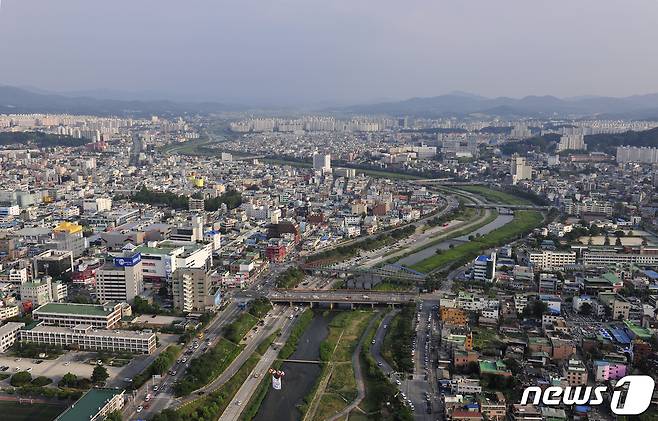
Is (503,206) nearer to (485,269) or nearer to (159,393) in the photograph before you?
(485,269)

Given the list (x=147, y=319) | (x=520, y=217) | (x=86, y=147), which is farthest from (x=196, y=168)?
(x=147, y=319)

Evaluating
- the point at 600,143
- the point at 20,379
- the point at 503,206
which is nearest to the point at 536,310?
the point at 20,379

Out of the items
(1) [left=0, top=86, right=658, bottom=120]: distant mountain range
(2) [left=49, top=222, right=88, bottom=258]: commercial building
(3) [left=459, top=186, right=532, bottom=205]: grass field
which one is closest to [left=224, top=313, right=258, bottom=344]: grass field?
(2) [left=49, top=222, right=88, bottom=258]: commercial building

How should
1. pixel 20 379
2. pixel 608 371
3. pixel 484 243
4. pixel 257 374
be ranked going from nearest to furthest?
pixel 20 379 < pixel 608 371 < pixel 257 374 < pixel 484 243

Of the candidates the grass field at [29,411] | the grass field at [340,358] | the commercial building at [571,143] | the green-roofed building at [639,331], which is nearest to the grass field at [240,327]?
the grass field at [340,358]

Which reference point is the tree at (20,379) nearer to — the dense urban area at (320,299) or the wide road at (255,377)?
the dense urban area at (320,299)

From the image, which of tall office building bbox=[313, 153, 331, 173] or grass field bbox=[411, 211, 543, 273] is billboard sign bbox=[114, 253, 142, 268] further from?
tall office building bbox=[313, 153, 331, 173]
